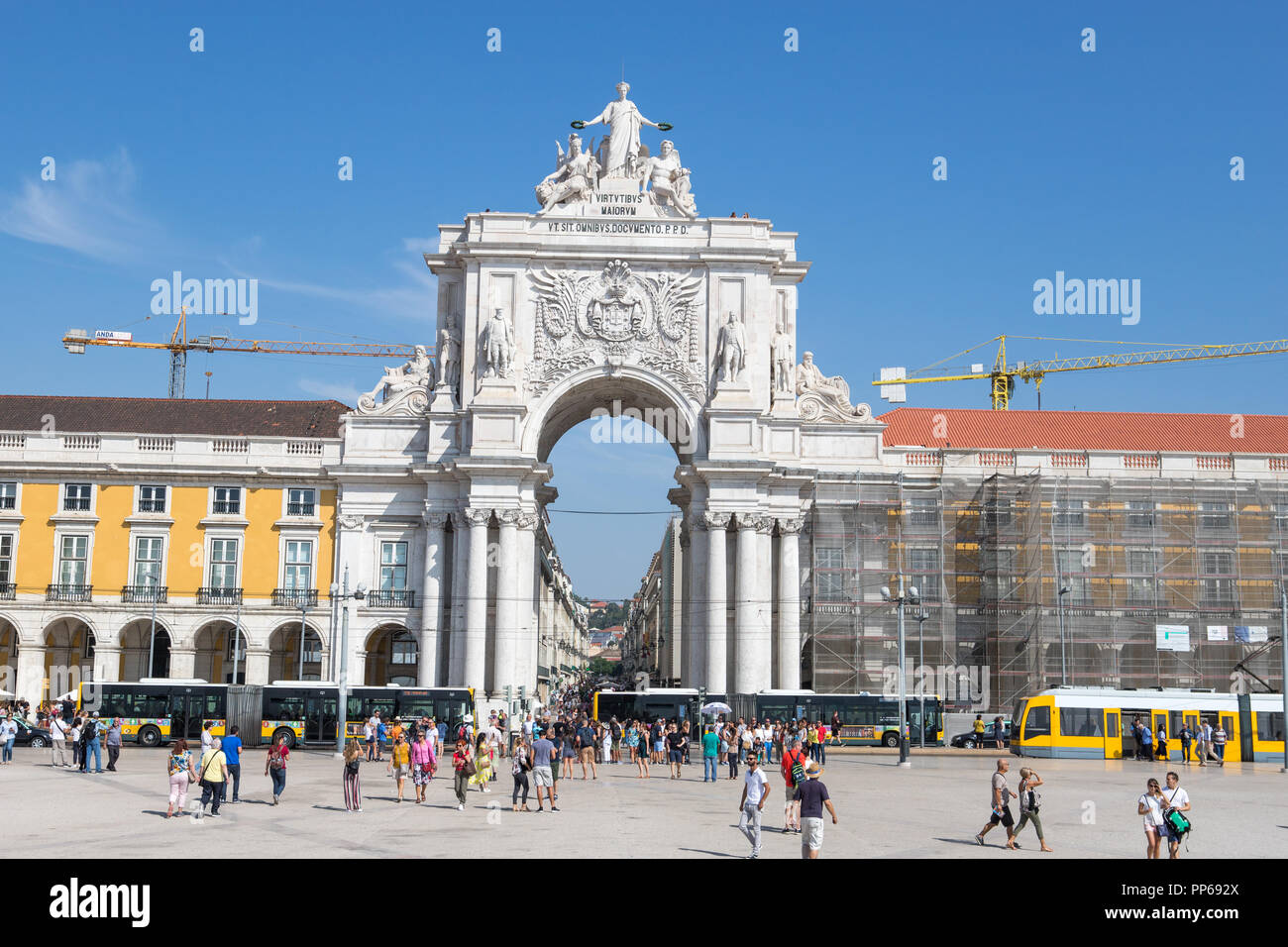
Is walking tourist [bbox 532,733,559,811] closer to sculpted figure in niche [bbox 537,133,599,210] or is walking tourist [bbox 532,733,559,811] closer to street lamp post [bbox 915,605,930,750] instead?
street lamp post [bbox 915,605,930,750]

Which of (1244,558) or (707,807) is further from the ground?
(1244,558)

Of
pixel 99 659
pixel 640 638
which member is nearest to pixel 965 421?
pixel 99 659

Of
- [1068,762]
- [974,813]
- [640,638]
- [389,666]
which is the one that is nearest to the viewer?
[974,813]

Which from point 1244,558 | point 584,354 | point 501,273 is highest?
point 501,273

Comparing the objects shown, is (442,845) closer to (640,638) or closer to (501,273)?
(501,273)

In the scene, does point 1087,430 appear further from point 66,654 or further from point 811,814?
point 811,814

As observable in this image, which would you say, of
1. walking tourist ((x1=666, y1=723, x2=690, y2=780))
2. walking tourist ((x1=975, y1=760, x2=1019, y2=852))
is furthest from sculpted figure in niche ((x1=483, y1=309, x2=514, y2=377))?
walking tourist ((x1=975, y1=760, x2=1019, y2=852))
